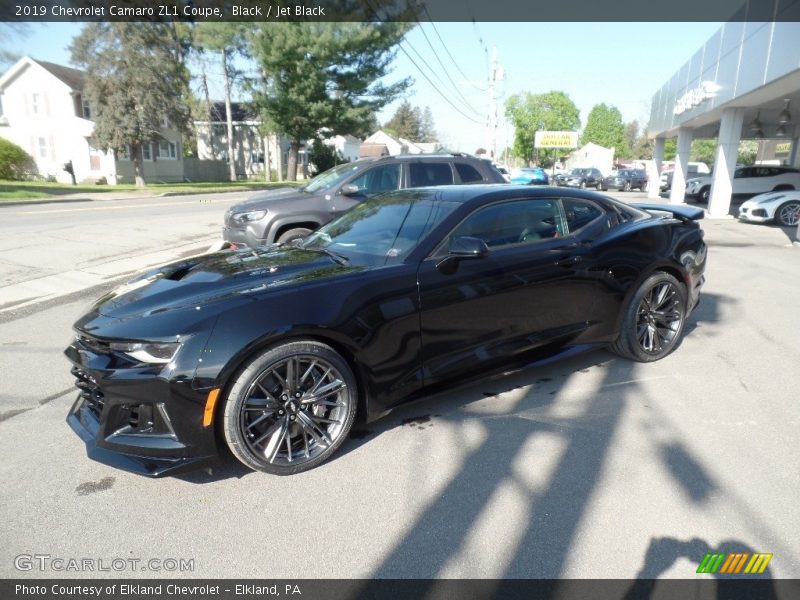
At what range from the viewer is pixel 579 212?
14.6ft

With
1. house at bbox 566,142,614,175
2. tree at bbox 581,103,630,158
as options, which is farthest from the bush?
tree at bbox 581,103,630,158

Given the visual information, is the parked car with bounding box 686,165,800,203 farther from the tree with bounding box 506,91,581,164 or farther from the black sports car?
the tree with bounding box 506,91,581,164

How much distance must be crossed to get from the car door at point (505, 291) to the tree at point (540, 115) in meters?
76.9

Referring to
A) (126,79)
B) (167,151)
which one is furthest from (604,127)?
(126,79)

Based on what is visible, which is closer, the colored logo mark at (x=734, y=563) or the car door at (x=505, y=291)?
the colored logo mark at (x=734, y=563)

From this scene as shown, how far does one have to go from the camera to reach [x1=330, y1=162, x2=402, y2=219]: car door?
320 inches

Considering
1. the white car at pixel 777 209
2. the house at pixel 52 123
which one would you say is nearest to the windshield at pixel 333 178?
the white car at pixel 777 209

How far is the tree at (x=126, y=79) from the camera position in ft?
104

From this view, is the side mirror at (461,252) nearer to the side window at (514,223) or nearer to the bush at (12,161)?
the side window at (514,223)

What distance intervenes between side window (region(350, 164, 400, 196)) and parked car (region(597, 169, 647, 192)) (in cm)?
3333

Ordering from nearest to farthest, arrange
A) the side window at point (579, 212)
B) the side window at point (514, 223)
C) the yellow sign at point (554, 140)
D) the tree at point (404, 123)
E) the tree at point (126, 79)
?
the side window at point (514, 223) < the side window at point (579, 212) < the tree at point (126, 79) < the yellow sign at point (554, 140) < the tree at point (404, 123)

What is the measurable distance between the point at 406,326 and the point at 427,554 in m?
1.34

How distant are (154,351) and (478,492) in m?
1.88

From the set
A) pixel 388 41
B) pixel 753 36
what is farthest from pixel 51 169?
pixel 753 36
